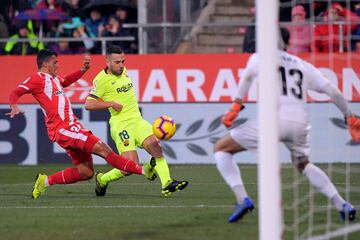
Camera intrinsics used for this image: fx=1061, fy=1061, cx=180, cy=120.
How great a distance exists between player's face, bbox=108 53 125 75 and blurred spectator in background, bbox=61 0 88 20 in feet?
27.9

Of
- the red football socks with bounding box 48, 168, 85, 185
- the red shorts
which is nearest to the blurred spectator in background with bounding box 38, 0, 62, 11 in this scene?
the red shorts

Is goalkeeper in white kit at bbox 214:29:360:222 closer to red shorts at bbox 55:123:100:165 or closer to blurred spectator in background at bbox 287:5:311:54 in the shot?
red shorts at bbox 55:123:100:165

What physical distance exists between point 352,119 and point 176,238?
8.16 ft

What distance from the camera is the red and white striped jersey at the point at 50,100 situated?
45.8ft

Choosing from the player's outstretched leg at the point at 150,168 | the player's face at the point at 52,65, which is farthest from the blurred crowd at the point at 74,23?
the player's face at the point at 52,65

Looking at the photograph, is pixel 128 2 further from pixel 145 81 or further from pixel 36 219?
pixel 36 219

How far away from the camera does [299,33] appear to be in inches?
654

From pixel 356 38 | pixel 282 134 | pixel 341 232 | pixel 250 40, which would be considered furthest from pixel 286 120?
pixel 250 40

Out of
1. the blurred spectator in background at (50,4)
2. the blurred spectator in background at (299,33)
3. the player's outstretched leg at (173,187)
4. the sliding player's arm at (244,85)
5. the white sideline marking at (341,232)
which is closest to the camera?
the white sideline marking at (341,232)

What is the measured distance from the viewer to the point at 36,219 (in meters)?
11.3

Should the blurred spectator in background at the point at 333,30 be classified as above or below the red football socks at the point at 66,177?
above

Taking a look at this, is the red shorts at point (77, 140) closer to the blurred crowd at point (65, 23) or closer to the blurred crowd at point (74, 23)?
the blurred crowd at point (74, 23)

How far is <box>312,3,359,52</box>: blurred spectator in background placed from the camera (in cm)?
1781

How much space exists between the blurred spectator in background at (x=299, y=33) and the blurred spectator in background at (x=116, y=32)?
4.80m
